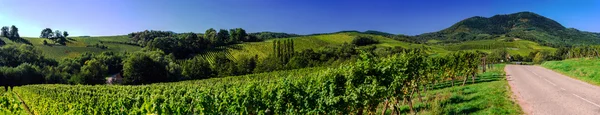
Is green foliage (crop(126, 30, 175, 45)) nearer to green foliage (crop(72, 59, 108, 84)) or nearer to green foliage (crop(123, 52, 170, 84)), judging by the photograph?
green foliage (crop(72, 59, 108, 84))

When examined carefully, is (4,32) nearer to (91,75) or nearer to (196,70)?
(91,75)

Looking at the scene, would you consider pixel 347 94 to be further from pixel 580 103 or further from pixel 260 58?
pixel 260 58

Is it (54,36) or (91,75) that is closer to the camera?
(91,75)

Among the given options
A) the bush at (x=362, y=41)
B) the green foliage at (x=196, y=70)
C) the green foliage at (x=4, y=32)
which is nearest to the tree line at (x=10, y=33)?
the green foliage at (x=4, y=32)

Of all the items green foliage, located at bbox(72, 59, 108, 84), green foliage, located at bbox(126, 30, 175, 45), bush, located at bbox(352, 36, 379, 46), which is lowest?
green foliage, located at bbox(72, 59, 108, 84)

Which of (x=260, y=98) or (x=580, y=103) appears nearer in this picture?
(x=260, y=98)

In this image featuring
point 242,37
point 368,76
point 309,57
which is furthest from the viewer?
point 242,37

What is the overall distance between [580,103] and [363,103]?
430 inches

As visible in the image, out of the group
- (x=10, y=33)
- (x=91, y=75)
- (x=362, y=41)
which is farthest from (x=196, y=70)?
(x=10, y=33)

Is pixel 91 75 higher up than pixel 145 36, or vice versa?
pixel 145 36

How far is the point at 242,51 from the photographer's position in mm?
106688

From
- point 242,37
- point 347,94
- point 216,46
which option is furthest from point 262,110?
point 242,37

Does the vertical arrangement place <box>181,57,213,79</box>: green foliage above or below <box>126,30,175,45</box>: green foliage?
below

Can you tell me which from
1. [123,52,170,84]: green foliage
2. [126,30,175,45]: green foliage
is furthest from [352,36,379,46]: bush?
[126,30,175,45]: green foliage
